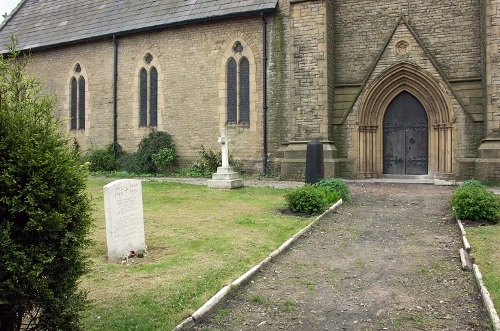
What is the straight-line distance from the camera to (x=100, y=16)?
23.4 metres

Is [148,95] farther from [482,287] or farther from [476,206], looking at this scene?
[482,287]

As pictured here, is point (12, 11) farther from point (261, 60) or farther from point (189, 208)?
point (189, 208)

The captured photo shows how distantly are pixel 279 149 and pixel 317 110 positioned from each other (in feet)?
8.07

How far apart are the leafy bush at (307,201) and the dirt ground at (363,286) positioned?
70 centimetres

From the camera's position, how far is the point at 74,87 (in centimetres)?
2395

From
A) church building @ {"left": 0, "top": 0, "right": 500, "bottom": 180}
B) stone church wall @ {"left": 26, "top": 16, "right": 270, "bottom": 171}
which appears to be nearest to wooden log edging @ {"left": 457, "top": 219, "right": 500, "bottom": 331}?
church building @ {"left": 0, "top": 0, "right": 500, "bottom": 180}

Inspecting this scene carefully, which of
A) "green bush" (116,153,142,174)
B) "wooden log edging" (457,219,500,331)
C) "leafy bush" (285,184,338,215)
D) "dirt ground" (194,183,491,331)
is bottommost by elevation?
"dirt ground" (194,183,491,331)

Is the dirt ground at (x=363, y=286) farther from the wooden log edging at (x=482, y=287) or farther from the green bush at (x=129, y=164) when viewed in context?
the green bush at (x=129, y=164)

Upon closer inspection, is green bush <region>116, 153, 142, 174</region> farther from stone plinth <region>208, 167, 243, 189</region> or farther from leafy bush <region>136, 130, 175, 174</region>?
stone plinth <region>208, 167, 243, 189</region>

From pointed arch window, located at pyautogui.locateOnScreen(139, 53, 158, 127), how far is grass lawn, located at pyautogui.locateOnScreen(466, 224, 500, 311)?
16200 mm

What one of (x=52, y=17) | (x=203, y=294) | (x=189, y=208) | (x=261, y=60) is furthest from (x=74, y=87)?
(x=203, y=294)

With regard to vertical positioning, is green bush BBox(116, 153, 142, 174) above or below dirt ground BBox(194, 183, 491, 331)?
above

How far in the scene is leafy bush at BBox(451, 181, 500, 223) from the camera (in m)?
8.51

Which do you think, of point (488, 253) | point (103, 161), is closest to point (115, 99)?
point (103, 161)
